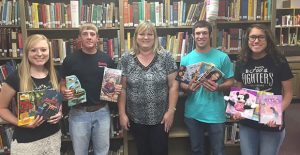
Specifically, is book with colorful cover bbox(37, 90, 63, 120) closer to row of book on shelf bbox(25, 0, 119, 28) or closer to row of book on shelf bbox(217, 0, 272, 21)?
row of book on shelf bbox(25, 0, 119, 28)

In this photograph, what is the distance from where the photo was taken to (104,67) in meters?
2.45

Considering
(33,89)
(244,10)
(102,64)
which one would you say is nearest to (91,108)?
(102,64)

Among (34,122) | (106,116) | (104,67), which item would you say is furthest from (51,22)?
(34,122)

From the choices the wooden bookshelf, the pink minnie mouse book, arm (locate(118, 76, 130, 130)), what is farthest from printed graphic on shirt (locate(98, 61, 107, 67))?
the pink minnie mouse book

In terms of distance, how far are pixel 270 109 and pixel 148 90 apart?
3.27 feet

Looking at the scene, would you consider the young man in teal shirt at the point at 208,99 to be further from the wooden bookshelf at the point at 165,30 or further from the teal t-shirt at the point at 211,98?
the wooden bookshelf at the point at 165,30

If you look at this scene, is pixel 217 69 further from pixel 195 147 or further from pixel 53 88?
pixel 53 88

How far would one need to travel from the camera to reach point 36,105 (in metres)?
1.93

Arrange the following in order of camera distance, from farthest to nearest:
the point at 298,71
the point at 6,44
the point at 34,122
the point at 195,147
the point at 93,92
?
the point at 298,71
the point at 6,44
the point at 195,147
the point at 93,92
the point at 34,122

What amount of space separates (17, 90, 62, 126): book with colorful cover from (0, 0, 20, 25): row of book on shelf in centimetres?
150

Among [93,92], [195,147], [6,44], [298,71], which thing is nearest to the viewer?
[93,92]

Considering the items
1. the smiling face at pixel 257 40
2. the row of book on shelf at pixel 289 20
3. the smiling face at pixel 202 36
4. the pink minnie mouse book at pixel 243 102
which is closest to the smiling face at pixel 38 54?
the smiling face at pixel 202 36

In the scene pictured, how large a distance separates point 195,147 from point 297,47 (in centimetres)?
488

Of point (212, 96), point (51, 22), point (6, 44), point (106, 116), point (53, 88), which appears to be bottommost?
point (106, 116)
